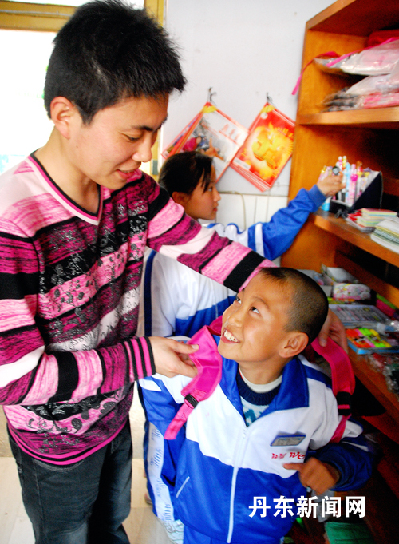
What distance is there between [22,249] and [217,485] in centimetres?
80

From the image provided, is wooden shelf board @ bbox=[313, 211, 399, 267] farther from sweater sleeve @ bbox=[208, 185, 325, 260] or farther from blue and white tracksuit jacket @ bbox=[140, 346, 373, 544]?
blue and white tracksuit jacket @ bbox=[140, 346, 373, 544]

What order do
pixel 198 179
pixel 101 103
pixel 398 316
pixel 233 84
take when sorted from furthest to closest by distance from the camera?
1. pixel 233 84
2. pixel 198 179
3. pixel 398 316
4. pixel 101 103

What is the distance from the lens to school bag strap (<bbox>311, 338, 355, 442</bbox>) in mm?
1080

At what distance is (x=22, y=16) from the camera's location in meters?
1.91

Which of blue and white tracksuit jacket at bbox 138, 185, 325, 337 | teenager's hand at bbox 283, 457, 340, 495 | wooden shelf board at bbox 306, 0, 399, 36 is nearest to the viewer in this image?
teenager's hand at bbox 283, 457, 340, 495

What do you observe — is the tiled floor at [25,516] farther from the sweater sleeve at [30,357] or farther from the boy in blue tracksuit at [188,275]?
the sweater sleeve at [30,357]

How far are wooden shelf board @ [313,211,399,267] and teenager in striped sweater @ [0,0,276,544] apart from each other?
40cm

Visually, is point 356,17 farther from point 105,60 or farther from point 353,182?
point 105,60

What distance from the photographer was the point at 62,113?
73cm

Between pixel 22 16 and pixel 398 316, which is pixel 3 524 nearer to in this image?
pixel 398 316

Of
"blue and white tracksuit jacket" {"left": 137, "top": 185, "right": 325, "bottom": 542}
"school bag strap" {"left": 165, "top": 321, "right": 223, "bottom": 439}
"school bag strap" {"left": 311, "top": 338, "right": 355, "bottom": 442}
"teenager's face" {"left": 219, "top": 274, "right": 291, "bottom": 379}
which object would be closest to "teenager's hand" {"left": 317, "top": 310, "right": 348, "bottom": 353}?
"school bag strap" {"left": 311, "top": 338, "right": 355, "bottom": 442}

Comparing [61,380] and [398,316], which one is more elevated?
[61,380]

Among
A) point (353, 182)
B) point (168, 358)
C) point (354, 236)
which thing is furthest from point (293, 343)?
point (353, 182)

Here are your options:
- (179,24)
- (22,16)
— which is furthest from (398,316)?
(22,16)
